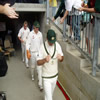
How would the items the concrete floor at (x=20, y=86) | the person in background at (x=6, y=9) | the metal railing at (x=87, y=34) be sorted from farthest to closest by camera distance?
1. the concrete floor at (x=20, y=86)
2. the metal railing at (x=87, y=34)
3. the person in background at (x=6, y=9)

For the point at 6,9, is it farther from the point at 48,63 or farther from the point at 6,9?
the point at 48,63

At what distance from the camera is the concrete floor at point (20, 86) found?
15.1 feet

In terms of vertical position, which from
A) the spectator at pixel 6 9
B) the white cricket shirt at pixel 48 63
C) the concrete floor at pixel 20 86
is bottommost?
the concrete floor at pixel 20 86

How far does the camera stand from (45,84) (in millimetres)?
3371

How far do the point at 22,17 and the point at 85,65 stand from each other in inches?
326

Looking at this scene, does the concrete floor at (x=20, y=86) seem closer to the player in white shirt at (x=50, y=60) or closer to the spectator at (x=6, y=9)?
the player in white shirt at (x=50, y=60)

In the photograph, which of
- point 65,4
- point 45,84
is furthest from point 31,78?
point 65,4

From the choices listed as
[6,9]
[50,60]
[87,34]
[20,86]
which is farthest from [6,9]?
[20,86]

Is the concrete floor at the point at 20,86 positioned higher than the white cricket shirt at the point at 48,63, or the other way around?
the white cricket shirt at the point at 48,63

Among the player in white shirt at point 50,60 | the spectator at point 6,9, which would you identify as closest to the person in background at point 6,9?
the spectator at point 6,9

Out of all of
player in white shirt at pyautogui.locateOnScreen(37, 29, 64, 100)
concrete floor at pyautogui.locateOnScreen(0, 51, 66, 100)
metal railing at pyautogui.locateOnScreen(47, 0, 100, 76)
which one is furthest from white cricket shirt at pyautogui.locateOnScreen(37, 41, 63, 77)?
concrete floor at pyautogui.locateOnScreen(0, 51, 66, 100)

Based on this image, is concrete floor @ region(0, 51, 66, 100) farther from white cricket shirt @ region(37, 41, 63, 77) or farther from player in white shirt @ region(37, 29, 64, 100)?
white cricket shirt @ region(37, 41, 63, 77)

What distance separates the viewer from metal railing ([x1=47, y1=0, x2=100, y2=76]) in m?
3.15

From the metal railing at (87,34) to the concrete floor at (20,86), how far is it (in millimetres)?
1625
